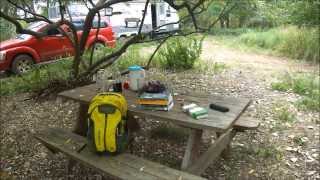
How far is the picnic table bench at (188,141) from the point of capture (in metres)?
2.81

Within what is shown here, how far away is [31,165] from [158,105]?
1.71 meters

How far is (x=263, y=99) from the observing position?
5891 mm

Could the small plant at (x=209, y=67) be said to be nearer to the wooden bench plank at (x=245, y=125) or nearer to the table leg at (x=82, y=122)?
the table leg at (x=82, y=122)

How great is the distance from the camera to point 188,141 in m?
3.25

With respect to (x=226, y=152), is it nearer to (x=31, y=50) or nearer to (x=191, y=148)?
(x=191, y=148)

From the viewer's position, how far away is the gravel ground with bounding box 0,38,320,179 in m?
3.81

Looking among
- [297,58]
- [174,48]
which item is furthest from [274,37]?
[174,48]

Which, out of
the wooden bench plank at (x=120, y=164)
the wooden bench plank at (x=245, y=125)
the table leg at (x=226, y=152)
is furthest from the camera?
the table leg at (x=226, y=152)

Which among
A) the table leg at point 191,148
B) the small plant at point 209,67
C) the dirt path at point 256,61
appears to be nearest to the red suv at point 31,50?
the small plant at point 209,67

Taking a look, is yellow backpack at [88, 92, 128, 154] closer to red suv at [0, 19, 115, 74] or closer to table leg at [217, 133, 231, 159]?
table leg at [217, 133, 231, 159]

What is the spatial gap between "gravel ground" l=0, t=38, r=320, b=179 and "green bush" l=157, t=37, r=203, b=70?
1.58 metres

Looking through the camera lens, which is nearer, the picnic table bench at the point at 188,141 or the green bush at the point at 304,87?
the picnic table bench at the point at 188,141

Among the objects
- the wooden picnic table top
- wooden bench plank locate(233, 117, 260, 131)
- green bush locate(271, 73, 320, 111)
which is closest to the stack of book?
the wooden picnic table top

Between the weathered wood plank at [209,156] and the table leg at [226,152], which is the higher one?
the weathered wood plank at [209,156]
